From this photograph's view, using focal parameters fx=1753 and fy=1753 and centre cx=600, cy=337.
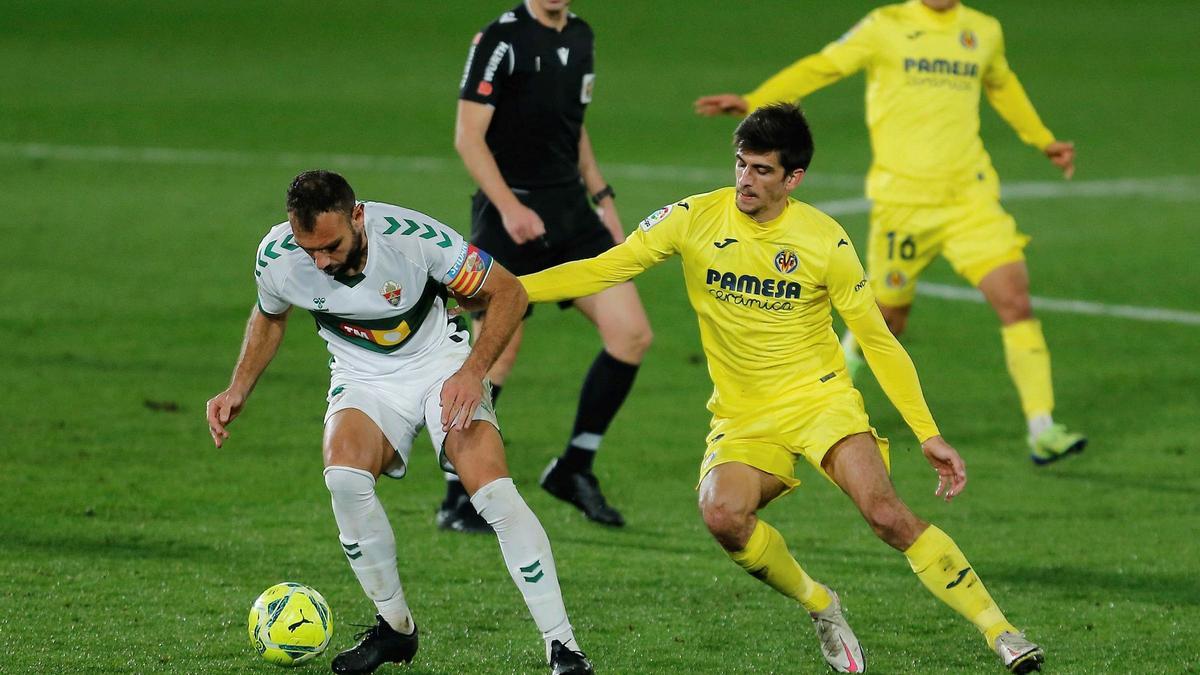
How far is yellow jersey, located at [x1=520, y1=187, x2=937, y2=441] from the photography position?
608 centimetres

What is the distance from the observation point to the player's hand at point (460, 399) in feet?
19.2

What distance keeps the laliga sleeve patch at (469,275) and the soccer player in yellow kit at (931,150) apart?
3556mm

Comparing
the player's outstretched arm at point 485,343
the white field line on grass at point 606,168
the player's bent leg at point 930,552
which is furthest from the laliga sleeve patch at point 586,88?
the white field line on grass at point 606,168

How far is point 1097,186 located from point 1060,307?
17.0 feet

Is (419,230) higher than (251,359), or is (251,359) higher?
(419,230)

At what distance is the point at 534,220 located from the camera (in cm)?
775

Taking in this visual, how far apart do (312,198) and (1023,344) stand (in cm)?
482

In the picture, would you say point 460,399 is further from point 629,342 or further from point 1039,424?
point 1039,424

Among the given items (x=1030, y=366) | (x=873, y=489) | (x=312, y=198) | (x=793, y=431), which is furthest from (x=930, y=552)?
(x=1030, y=366)

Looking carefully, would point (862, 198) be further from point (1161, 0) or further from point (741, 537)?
point (1161, 0)

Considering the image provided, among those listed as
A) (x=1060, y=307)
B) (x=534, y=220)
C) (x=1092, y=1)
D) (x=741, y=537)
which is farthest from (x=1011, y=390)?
(x=1092, y=1)

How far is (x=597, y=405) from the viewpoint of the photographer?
8164 mm

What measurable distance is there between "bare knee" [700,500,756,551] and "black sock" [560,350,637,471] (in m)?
2.18

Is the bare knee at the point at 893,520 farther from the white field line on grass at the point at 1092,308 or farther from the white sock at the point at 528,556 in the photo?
the white field line on grass at the point at 1092,308
